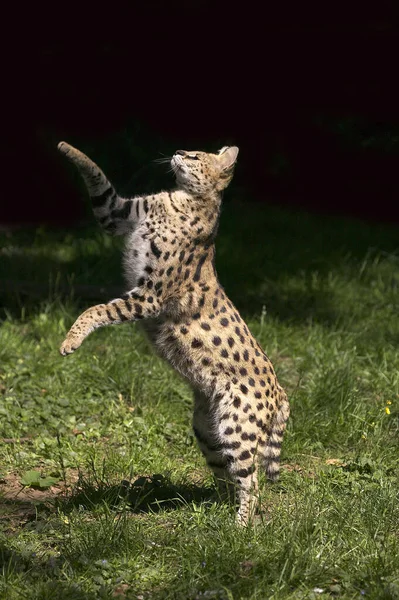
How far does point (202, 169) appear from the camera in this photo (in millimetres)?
5668

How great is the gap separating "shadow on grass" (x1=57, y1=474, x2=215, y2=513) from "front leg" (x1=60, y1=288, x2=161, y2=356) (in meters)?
0.83

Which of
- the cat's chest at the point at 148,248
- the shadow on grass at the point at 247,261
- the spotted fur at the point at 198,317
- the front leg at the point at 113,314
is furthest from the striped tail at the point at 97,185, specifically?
the shadow on grass at the point at 247,261

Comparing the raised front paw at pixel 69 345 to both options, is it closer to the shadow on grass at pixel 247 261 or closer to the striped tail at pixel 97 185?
the striped tail at pixel 97 185

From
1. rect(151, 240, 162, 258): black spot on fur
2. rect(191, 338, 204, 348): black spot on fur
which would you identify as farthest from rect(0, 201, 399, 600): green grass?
rect(151, 240, 162, 258): black spot on fur

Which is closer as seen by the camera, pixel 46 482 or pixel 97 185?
pixel 97 185

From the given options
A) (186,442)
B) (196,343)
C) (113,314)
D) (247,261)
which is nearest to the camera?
(113,314)

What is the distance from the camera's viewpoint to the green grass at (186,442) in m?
4.46

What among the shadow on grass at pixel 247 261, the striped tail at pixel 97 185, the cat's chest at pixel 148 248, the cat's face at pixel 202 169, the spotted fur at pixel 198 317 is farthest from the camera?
the shadow on grass at pixel 247 261

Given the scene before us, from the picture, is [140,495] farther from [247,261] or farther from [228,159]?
[247,261]

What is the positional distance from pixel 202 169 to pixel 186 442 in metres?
1.91

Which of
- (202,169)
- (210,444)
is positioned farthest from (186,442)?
(202,169)

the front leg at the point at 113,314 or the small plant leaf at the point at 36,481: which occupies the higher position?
the front leg at the point at 113,314

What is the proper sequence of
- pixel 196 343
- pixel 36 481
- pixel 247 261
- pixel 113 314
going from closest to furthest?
pixel 113 314 < pixel 196 343 < pixel 36 481 < pixel 247 261

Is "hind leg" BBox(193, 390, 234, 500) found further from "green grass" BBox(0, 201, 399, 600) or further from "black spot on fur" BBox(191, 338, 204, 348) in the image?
"black spot on fur" BBox(191, 338, 204, 348)
